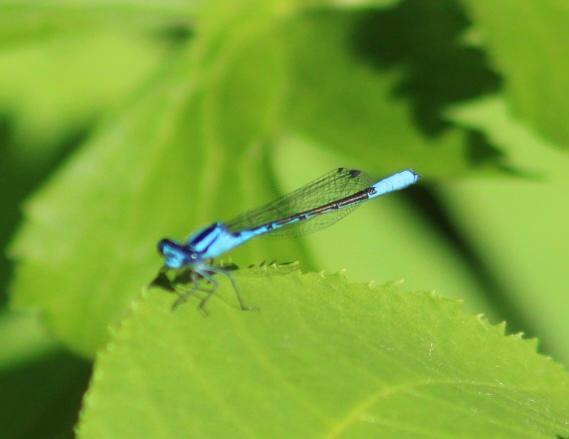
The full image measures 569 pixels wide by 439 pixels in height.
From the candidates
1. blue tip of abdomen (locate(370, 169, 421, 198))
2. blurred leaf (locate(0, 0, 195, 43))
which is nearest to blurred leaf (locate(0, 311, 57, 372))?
blurred leaf (locate(0, 0, 195, 43))

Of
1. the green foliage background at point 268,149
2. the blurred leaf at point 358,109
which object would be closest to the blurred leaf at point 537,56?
the green foliage background at point 268,149

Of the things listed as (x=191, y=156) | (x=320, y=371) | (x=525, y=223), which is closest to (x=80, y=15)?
(x=191, y=156)

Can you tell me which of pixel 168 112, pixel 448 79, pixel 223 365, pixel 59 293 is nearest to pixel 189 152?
pixel 168 112

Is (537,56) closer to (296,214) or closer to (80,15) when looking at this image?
(296,214)

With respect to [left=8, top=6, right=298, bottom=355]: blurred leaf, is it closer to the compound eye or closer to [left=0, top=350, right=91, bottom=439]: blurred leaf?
[left=0, top=350, right=91, bottom=439]: blurred leaf

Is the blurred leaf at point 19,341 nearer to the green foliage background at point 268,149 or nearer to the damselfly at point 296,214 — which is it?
the green foliage background at point 268,149

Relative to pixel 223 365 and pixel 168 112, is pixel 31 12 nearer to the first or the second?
pixel 168 112

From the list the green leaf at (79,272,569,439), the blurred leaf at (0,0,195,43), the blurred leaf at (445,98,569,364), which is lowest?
the green leaf at (79,272,569,439)
